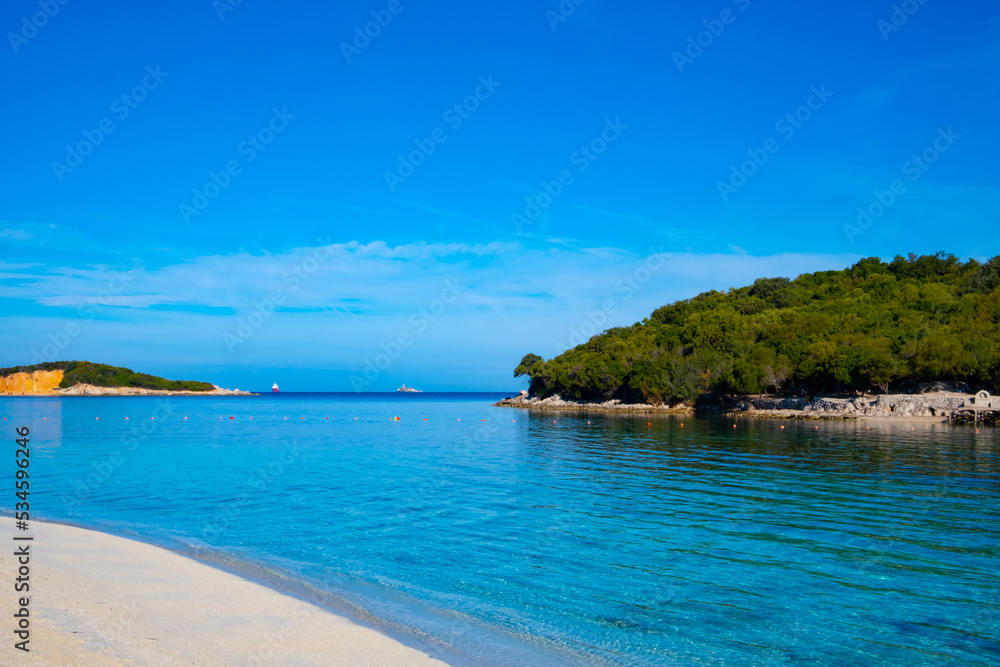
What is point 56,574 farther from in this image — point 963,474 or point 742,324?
point 742,324

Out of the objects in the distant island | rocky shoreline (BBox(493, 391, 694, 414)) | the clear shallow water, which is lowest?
the clear shallow water

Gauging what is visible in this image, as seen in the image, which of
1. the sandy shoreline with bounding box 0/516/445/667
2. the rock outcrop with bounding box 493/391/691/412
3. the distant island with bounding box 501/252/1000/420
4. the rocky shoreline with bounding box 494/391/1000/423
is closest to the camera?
the sandy shoreline with bounding box 0/516/445/667

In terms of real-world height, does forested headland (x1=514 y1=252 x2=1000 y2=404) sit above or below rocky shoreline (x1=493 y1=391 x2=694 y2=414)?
above

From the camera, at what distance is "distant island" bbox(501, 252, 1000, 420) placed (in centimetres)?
6525

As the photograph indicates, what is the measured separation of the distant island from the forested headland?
6.8 inches

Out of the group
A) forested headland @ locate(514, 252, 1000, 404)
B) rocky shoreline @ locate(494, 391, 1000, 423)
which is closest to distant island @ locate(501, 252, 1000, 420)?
forested headland @ locate(514, 252, 1000, 404)

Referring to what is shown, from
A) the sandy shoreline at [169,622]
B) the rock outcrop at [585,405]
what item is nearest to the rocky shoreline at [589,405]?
the rock outcrop at [585,405]

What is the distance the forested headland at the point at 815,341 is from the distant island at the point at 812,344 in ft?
0.57

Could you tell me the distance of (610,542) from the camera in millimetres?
15109

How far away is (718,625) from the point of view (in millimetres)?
9984

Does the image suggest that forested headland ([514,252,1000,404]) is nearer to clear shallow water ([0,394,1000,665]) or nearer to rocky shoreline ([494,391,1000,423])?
rocky shoreline ([494,391,1000,423])

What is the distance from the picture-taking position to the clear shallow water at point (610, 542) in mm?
9562

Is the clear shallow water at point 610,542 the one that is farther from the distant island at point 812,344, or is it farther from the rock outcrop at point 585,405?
the rock outcrop at point 585,405

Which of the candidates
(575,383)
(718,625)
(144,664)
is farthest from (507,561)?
(575,383)
